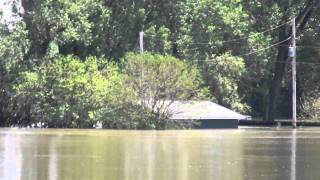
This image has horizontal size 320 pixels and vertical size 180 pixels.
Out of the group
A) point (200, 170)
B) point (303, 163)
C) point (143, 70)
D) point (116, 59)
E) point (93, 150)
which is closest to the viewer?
point (200, 170)

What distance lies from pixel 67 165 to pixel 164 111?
2462cm

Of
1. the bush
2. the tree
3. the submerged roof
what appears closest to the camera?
the tree

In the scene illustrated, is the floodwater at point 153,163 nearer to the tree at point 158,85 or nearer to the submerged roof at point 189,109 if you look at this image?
the tree at point 158,85

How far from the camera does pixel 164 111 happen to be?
38.8 meters

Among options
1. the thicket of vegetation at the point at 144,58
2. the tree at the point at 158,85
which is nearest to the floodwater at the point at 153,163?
the tree at the point at 158,85

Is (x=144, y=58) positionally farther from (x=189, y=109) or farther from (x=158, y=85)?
(x=189, y=109)

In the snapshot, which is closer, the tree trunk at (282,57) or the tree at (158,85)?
the tree at (158,85)

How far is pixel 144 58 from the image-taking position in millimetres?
38812

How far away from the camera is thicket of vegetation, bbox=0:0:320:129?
38.8 meters

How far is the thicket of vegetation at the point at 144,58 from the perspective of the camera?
3881cm

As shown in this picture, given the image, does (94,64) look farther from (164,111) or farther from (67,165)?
(67,165)

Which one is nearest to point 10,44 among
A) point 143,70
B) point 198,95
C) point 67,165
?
point 143,70

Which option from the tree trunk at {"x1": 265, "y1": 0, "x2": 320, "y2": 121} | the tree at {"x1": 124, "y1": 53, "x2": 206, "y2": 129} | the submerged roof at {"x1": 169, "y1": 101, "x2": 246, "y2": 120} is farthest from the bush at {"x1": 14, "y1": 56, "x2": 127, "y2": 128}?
the tree trunk at {"x1": 265, "y1": 0, "x2": 320, "y2": 121}

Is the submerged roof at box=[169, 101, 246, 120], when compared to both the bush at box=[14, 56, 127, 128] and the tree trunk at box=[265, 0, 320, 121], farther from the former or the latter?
the tree trunk at box=[265, 0, 320, 121]
